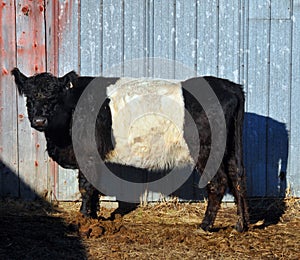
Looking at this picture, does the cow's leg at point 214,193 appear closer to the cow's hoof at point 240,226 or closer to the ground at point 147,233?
the ground at point 147,233

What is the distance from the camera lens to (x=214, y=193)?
6617 millimetres

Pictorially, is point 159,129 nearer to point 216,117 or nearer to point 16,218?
point 216,117

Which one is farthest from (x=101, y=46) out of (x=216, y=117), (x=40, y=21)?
(x=216, y=117)

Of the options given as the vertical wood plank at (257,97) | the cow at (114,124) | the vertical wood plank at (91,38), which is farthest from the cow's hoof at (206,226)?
the vertical wood plank at (91,38)

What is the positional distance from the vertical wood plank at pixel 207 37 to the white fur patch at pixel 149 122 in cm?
102

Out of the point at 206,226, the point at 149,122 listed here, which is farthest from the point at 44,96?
the point at 206,226

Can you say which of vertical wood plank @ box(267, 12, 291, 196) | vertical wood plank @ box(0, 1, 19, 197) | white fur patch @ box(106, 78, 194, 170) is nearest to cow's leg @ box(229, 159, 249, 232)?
white fur patch @ box(106, 78, 194, 170)

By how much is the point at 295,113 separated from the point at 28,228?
3726mm

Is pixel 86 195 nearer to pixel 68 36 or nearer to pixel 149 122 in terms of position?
pixel 149 122

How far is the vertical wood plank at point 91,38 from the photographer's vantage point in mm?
7801

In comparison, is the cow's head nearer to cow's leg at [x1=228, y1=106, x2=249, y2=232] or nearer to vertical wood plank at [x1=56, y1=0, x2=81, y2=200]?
vertical wood plank at [x1=56, y1=0, x2=81, y2=200]

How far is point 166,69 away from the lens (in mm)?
7879

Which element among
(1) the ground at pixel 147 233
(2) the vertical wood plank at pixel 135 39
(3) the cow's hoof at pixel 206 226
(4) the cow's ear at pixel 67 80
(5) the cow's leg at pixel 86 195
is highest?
(2) the vertical wood plank at pixel 135 39

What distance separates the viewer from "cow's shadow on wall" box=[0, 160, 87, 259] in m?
5.79
